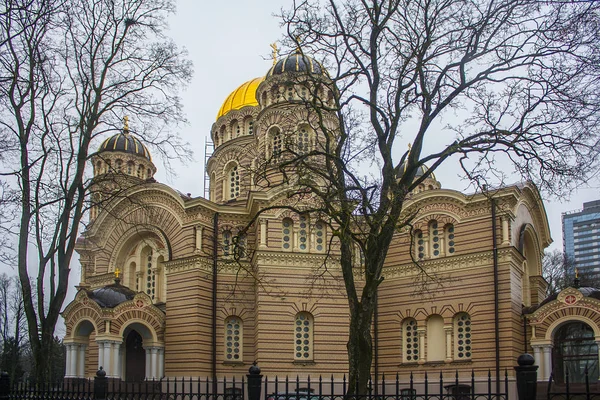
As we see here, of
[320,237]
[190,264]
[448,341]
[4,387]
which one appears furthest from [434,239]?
[4,387]

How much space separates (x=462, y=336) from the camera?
25547mm

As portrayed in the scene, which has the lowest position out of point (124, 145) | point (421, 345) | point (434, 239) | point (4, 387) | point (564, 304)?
point (4, 387)

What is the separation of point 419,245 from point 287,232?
4991 mm

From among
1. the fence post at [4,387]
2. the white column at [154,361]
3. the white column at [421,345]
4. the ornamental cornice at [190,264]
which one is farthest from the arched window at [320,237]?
the fence post at [4,387]

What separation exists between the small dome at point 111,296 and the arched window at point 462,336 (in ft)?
39.2

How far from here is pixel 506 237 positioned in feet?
82.5

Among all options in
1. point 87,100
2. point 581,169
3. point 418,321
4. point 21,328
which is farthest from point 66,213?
point 21,328

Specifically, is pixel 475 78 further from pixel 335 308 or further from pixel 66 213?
pixel 335 308

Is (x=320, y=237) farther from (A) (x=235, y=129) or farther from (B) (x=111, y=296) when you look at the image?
(A) (x=235, y=129)

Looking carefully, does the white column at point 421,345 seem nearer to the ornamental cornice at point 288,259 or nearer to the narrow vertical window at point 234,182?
the ornamental cornice at point 288,259

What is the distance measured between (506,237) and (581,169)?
41.4 feet

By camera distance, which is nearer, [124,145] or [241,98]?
[241,98]

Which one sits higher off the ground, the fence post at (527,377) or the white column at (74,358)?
the fence post at (527,377)

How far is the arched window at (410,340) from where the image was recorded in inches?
1046
